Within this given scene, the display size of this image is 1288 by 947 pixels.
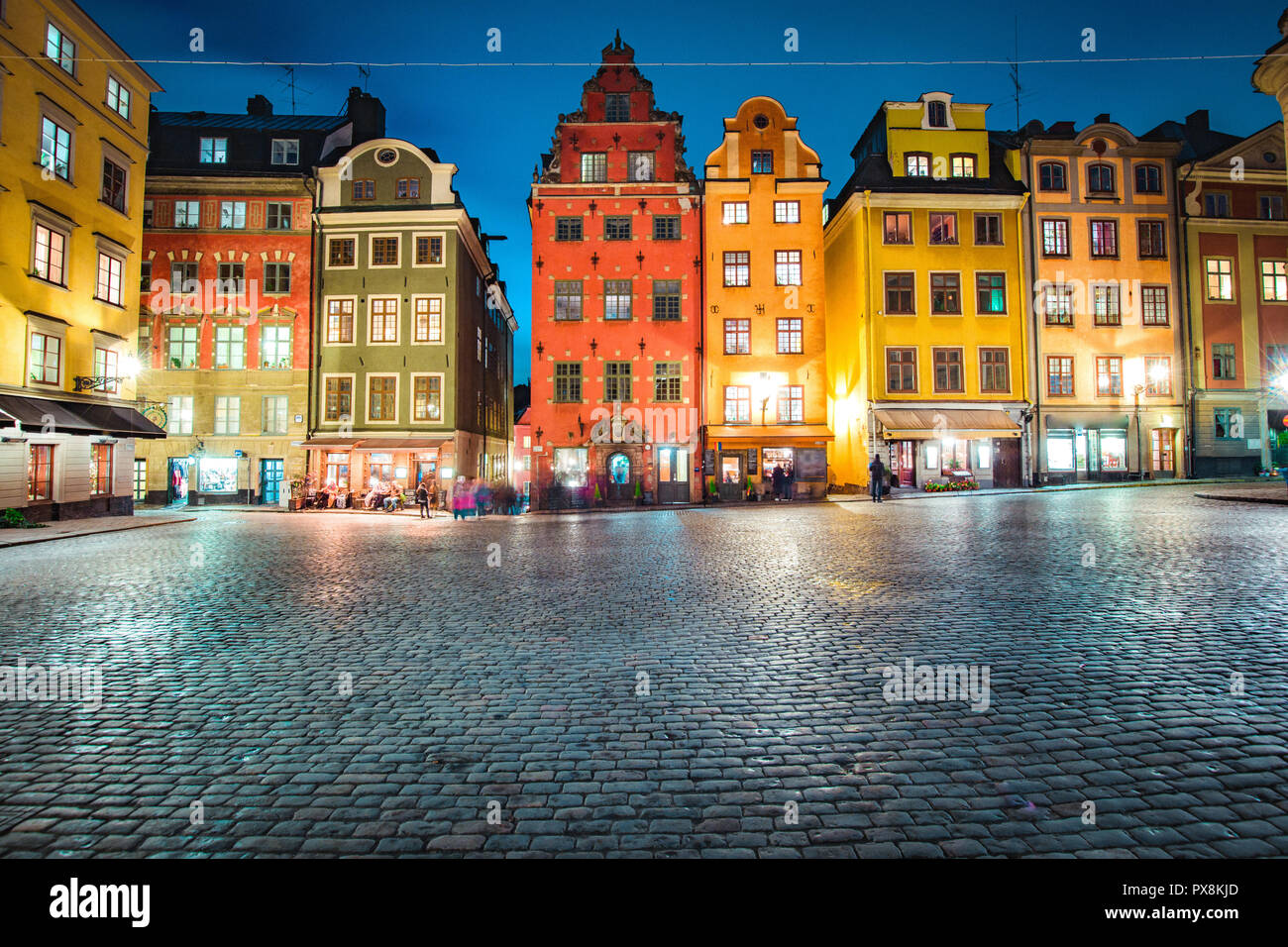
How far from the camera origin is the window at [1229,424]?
34.8 meters

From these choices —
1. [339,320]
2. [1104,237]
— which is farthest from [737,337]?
[339,320]

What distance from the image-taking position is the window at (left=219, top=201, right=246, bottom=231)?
34094 millimetres

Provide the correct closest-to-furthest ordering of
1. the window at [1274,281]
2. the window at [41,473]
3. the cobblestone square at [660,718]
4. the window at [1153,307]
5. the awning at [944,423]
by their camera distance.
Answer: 1. the cobblestone square at [660,718]
2. the window at [41,473]
3. the awning at [944,423]
4. the window at [1153,307]
5. the window at [1274,281]

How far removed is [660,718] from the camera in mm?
4418

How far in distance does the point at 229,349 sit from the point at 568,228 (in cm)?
1830

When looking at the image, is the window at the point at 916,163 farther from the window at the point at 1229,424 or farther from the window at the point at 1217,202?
the window at the point at 1229,424

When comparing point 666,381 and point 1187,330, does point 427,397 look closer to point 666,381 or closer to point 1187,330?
point 666,381

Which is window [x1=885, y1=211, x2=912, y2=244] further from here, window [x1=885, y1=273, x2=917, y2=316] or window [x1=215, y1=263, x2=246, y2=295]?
window [x1=215, y1=263, x2=246, y2=295]

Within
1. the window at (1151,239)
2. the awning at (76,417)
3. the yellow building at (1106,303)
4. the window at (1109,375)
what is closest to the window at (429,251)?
the awning at (76,417)

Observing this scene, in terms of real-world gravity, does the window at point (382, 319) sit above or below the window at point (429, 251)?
below

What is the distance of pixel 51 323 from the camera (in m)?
21.6

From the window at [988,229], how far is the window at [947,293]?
2.28 meters

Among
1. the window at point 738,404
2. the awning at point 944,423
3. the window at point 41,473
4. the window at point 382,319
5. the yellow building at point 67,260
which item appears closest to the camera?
the yellow building at point 67,260

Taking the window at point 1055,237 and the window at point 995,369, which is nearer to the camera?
the window at point 995,369
